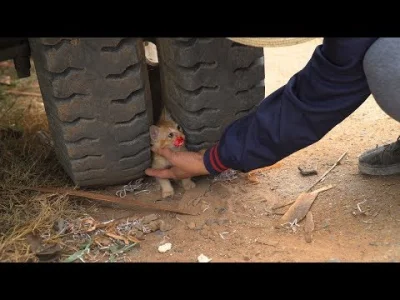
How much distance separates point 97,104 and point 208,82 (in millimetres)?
396

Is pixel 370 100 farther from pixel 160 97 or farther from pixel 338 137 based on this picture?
pixel 160 97

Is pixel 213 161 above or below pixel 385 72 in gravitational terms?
below

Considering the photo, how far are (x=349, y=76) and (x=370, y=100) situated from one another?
142 cm

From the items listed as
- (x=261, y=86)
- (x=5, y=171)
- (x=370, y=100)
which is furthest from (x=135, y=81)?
(x=370, y=100)

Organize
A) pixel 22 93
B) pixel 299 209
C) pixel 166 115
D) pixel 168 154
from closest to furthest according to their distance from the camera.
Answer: pixel 299 209 → pixel 168 154 → pixel 166 115 → pixel 22 93

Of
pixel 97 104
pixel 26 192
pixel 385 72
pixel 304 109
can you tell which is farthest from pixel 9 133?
pixel 385 72

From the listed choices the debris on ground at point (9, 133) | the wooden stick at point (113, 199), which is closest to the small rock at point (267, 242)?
the wooden stick at point (113, 199)

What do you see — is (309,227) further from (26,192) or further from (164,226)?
(26,192)

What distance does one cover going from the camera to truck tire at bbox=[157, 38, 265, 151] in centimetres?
214

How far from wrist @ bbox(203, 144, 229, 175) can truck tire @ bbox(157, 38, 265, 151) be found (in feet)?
0.46

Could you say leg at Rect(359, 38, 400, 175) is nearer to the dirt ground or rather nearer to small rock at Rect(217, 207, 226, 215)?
the dirt ground

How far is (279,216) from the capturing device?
2250 millimetres

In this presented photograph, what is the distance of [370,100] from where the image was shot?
10.4ft

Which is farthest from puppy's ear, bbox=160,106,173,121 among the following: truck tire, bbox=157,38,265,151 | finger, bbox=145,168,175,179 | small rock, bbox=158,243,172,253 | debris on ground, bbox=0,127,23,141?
debris on ground, bbox=0,127,23,141
